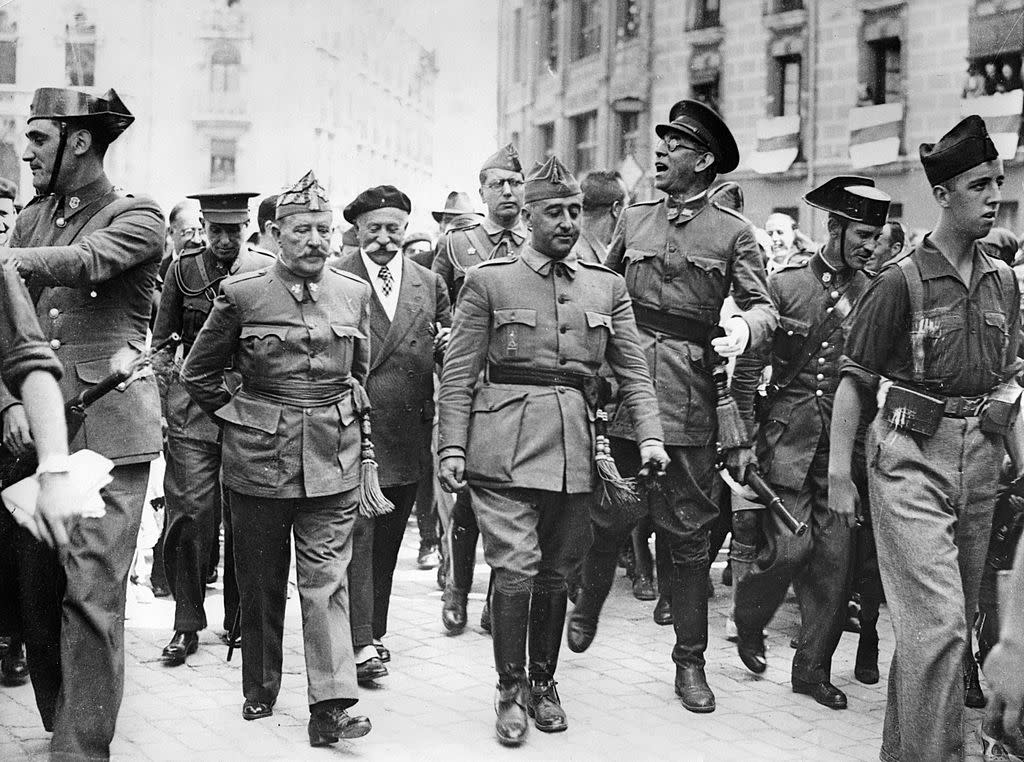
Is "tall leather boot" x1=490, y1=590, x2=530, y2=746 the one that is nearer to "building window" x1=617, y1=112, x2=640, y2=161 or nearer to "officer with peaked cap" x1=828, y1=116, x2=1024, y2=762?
"officer with peaked cap" x1=828, y1=116, x2=1024, y2=762

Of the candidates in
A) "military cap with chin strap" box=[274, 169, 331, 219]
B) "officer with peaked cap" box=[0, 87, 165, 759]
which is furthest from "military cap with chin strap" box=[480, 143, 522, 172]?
"officer with peaked cap" box=[0, 87, 165, 759]

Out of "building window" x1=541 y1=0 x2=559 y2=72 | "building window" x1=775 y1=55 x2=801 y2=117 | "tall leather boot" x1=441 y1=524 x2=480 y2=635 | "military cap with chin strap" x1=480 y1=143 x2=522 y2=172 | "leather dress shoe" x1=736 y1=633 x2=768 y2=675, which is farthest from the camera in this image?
"building window" x1=775 y1=55 x2=801 y2=117

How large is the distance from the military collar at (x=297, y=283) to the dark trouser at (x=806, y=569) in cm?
240

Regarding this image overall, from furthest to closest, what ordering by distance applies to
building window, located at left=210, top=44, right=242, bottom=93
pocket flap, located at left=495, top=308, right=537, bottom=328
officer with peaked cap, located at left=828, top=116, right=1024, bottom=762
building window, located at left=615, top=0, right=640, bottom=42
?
building window, located at left=615, top=0, right=640, bottom=42 < building window, located at left=210, top=44, right=242, bottom=93 < pocket flap, located at left=495, top=308, right=537, bottom=328 < officer with peaked cap, located at left=828, top=116, right=1024, bottom=762

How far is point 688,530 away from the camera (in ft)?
20.7

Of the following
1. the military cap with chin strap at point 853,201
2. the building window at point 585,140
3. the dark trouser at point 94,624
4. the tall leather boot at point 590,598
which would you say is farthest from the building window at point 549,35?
the dark trouser at point 94,624

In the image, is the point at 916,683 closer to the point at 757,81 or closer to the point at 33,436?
the point at 33,436

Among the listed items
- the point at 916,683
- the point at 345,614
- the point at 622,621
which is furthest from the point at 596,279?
the point at 622,621

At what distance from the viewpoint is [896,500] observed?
4.98 meters

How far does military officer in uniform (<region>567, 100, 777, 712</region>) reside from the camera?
6.30 meters

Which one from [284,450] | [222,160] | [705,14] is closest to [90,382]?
[284,450]

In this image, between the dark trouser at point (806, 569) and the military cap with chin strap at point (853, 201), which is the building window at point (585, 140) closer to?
the military cap with chin strap at point (853, 201)

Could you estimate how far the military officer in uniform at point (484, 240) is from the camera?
7742 mm

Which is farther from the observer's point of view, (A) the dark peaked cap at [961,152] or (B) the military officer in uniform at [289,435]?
(B) the military officer in uniform at [289,435]
